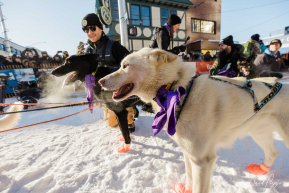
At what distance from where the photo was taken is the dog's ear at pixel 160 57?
130 cm

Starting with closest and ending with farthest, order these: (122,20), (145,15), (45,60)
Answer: (122,20) → (45,60) → (145,15)

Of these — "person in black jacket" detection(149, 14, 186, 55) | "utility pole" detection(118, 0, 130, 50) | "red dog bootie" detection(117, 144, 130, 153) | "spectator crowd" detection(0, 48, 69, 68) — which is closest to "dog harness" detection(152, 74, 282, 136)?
"red dog bootie" detection(117, 144, 130, 153)

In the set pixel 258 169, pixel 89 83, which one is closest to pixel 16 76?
pixel 89 83

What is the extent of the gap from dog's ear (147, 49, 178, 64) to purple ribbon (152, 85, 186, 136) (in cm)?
28

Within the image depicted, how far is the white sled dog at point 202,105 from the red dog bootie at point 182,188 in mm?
365

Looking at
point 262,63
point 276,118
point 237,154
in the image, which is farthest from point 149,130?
point 262,63

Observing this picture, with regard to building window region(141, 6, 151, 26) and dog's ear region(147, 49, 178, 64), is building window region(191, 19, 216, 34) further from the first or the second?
dog's ear region(147, 49, 178, 64)

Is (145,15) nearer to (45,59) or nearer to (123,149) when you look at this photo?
(45,59)

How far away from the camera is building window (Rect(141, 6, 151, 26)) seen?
41.7 ft

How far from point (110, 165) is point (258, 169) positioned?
2.36m

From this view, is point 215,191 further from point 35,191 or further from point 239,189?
point 35,191

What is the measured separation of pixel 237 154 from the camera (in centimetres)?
232

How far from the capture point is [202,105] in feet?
3.97

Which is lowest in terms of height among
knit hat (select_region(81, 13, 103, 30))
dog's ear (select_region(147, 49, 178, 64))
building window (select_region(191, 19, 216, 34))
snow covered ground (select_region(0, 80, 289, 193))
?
snow covered ground (select_region(0, 80, 289, 193))
